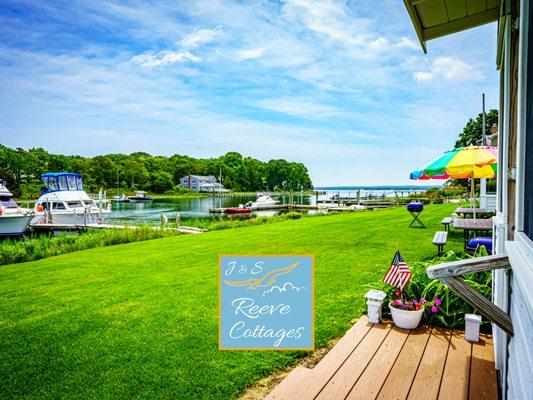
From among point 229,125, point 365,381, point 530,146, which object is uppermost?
point 229,125

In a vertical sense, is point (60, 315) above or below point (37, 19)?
below

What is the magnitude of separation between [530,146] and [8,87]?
13.6 m

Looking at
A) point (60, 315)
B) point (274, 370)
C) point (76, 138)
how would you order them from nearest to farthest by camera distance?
point (274, 370), point (60, 315), point (76, 138)

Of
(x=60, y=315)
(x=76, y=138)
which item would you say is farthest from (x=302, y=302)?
(x=76, y=138)

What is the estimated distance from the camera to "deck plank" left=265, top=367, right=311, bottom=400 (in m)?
2.48

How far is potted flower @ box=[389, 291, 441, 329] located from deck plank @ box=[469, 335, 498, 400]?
1.68 ft

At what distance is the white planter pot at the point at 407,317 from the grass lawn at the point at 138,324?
26.3 inches

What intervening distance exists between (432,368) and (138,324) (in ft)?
11.1

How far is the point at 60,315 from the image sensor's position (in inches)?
190

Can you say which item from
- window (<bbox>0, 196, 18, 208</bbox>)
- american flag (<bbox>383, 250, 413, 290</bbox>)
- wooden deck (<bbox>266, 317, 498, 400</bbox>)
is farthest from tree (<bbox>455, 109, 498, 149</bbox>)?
window (<bbox>0, 196, 18, 208</bbox>)

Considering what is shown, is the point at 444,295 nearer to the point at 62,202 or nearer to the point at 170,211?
the point at 62,202

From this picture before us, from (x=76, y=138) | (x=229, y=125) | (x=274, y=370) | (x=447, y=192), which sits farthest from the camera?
(x=229, y=125)

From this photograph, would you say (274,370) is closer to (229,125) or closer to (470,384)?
(470,384)

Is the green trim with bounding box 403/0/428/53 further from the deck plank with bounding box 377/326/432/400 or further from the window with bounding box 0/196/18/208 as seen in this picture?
the window with bounding box 0/196/18/208
